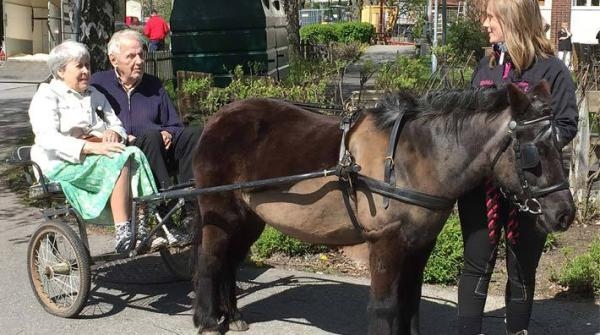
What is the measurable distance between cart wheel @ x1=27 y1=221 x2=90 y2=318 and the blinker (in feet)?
9.54

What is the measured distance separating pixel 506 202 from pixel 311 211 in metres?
1.04

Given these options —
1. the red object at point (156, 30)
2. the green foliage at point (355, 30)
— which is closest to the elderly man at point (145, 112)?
the red object at point (156, 30)

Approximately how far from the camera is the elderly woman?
4.88 metres

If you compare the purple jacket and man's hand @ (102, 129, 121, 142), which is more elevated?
the purple jacket

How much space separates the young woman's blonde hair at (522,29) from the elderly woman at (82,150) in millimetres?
2532

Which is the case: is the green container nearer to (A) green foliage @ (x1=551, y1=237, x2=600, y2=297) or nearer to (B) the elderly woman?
(B) the elderly woman

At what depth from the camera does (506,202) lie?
12.2ft

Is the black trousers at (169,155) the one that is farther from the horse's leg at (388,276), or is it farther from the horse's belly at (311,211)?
the horse's leg at (388,276)

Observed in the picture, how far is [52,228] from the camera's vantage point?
500 centimetres

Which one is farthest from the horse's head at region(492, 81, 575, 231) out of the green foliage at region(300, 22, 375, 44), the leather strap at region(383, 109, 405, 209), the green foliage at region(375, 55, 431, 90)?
the green foliage at region(300, 22, 375, 44)

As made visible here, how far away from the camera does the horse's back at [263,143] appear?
13.2 feet

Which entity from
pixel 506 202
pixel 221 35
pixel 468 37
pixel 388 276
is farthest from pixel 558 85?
pixel 468 37

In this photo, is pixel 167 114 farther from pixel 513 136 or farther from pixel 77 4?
pixel 77 4

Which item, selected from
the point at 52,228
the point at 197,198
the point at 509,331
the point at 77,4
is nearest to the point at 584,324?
the point at 509,331
